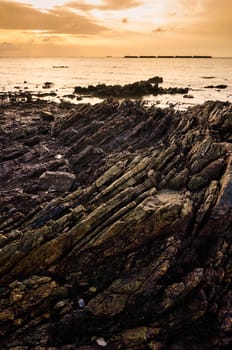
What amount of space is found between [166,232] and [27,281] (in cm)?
745

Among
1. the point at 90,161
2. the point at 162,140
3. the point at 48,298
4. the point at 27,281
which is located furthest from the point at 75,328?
the point at 162,140

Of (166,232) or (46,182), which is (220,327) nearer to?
(166,232)

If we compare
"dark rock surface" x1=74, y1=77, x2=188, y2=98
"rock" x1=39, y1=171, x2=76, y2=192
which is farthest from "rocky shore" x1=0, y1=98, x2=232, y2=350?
"dark rock surface" x1=74, y1=77, x2=188, y2=98

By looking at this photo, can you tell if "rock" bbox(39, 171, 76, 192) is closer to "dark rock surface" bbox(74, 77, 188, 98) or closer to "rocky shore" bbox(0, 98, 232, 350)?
"rocky shore" bbox(0, 98, 232, 350)

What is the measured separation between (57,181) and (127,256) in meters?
9.91

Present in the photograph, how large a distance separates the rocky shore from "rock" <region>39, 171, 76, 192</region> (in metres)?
0.09

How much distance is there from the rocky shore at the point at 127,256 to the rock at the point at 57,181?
9 cm

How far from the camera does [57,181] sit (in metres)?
25.1

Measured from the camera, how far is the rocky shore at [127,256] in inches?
607

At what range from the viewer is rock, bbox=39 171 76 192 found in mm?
24719

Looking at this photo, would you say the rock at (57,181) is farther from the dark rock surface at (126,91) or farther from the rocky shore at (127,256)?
the dark rock surface at (126,91)

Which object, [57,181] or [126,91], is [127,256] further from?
[126,91]

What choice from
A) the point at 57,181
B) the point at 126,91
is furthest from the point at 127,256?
the point at 126,91

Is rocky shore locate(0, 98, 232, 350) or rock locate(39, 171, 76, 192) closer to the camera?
rocky shore locate(0, 98, 232, 350)
